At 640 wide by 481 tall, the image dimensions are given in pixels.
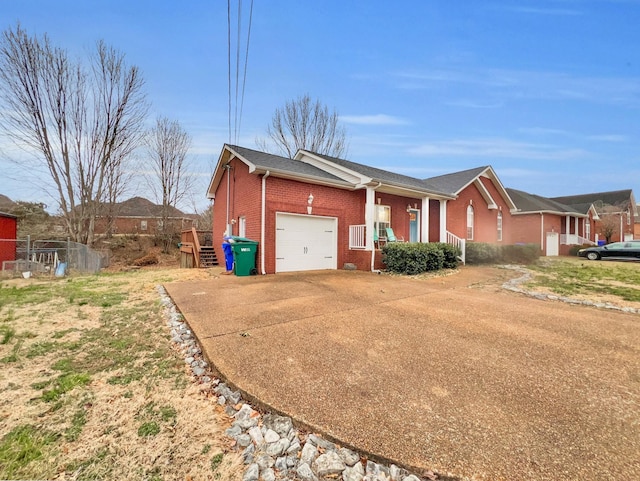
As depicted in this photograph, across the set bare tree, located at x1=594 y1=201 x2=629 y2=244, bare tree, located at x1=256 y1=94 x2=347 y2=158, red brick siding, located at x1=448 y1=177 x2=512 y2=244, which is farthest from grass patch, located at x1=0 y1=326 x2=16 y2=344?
bare tree, located at x1=594 y1=201 x2=629 y2=244

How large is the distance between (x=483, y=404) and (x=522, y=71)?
55.2 ft

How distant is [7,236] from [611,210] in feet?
160

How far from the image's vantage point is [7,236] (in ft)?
45.1

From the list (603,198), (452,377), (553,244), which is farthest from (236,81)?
(603,198)

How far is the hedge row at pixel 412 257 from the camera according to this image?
9.60 meters

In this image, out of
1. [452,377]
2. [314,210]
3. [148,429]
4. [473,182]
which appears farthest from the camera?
[473,182]

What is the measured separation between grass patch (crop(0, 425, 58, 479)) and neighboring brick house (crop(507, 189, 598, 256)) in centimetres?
2481

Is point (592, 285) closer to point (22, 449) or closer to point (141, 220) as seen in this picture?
point (22, 449)

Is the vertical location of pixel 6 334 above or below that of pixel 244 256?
below

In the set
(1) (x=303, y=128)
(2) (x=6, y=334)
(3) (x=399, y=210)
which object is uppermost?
(1) (x=303, y=128)

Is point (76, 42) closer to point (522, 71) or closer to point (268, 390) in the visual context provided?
point (268, 390)

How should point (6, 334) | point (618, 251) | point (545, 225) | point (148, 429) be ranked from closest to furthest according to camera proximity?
point (148, 429) < point (6, 334) < point (618, 251) < point (545, 225)

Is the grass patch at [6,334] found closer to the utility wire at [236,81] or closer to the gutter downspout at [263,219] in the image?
the gutter downspout at [263,219]

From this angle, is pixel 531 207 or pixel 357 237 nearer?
pixel 357 237
